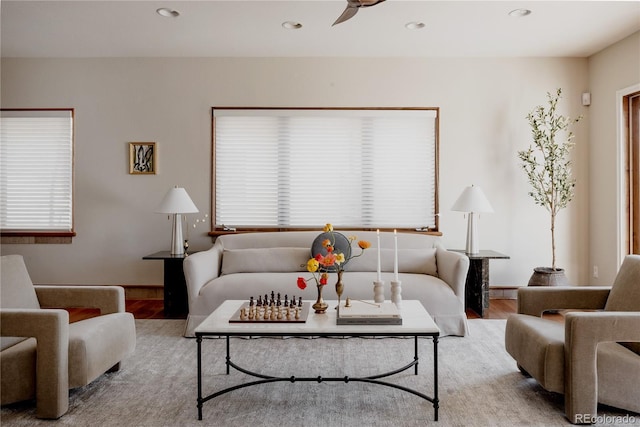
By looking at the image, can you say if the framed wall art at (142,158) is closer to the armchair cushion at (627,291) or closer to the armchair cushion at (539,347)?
the armchair cushion at (539,347)

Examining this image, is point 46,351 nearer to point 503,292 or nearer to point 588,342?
point 588,342

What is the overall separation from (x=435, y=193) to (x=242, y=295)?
2.37m

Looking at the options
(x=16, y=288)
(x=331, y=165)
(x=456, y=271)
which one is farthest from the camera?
(x=331, y=165)

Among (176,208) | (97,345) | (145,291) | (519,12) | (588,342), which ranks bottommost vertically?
(145,291)

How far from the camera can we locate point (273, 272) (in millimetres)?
4277

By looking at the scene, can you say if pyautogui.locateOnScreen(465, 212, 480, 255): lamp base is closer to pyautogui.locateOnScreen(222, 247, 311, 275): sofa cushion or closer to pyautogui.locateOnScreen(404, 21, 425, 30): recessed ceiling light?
pyautogui.locateOnScreen(222, 247, 311, 275): sofa cushion

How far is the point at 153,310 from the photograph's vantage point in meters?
4.60

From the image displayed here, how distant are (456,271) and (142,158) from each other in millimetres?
3416

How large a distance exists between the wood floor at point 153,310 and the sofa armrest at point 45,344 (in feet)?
6.76

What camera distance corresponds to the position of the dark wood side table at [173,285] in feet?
14.4

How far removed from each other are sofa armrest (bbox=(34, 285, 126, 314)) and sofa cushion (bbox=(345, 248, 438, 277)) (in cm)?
205

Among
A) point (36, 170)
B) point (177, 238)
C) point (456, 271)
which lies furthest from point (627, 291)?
point (36, 170)

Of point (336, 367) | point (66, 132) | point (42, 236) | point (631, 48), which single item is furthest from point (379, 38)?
point (42, 236)

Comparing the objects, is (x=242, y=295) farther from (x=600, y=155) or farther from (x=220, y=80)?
(x=600, y=155)
